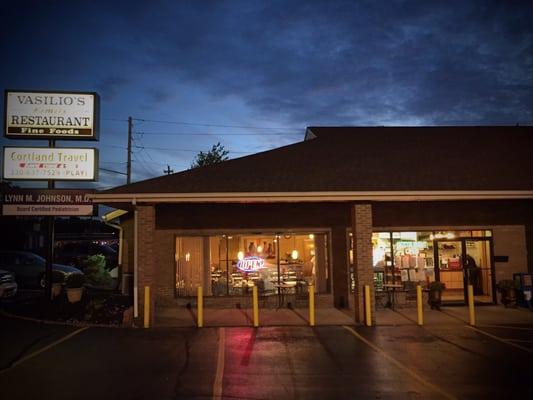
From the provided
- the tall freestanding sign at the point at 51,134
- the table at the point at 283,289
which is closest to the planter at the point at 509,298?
the table at the point at 283,289

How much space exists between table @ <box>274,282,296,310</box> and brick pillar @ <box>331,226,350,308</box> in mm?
1374

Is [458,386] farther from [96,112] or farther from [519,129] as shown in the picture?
[519,129]

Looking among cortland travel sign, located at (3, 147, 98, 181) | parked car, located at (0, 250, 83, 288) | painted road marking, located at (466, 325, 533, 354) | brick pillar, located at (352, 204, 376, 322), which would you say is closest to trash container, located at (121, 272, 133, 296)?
cortland travel sign, located at (3, 147, 98, 181)

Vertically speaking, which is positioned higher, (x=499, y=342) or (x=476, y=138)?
(x=476, y=138)

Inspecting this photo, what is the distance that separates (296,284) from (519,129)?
38.0ft

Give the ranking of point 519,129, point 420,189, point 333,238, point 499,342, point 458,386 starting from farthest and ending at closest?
1. point 519,129
2. point 333,238
3. point 420,189
4. point 499,342
5. point 458,386

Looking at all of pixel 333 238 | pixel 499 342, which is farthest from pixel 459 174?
pixel 499 342

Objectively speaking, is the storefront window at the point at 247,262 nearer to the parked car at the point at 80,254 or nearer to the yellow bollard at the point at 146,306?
the yellow bollard at the point at 146,306

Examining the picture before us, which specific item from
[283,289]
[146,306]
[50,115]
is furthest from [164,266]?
[50,115]

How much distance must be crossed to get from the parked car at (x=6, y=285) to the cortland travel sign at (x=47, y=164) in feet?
14.2

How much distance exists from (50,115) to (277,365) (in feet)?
39.9

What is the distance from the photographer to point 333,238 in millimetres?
16250

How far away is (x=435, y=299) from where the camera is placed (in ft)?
50.7

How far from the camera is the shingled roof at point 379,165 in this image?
13.6 metres
